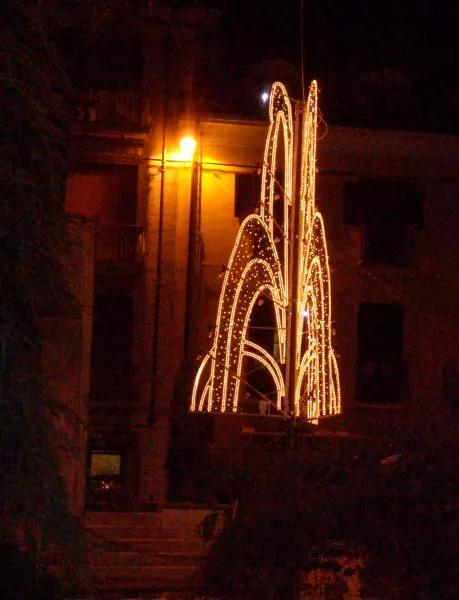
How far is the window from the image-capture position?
23.8 m

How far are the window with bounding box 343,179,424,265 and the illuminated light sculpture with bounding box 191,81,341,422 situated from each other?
6.75 m

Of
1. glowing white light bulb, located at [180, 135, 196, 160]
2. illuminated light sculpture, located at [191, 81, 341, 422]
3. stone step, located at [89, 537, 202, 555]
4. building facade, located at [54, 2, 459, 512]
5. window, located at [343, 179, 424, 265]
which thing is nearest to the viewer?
stone step, located at [89, 537, 202, 555]

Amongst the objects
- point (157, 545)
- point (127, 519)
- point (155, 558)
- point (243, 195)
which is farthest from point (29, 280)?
point (243, 195)

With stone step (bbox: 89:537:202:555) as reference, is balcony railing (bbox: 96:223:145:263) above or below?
above

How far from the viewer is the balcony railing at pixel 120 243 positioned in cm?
2266

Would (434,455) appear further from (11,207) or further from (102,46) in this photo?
(102,46)

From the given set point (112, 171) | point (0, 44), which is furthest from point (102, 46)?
point (0, 44)

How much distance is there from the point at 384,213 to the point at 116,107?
21.0 ft

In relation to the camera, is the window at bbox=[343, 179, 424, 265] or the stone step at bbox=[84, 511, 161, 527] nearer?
the stone step at bbox=[84, 511, 161, 527]

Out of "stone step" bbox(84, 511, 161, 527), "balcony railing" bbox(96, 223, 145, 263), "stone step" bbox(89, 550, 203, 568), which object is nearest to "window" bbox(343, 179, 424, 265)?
"balcony railing" bbox(96, 223, 145, 263)

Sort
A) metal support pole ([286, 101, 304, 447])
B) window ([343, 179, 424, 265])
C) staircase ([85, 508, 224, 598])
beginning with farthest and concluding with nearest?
window ([343, 179, 424, 265])
metal support pole ([286, 101, 304, 447])
staircase ([85, 508, 224, 598])

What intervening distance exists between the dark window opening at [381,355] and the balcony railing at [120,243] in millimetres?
5197

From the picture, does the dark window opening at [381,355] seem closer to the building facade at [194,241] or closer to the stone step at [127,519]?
the building facade at [194,241]

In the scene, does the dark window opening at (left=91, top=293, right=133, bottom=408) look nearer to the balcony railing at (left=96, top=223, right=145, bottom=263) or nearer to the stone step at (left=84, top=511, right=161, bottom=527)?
the balcony railing at (left=96, top=223, right=145, bottom=263)
